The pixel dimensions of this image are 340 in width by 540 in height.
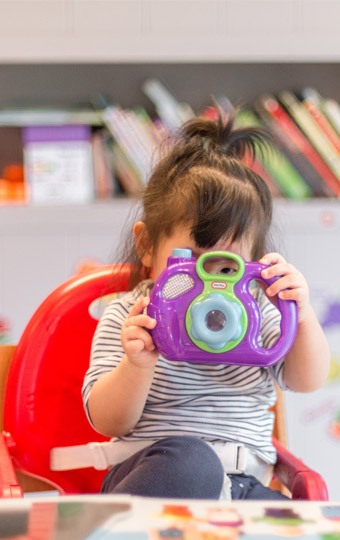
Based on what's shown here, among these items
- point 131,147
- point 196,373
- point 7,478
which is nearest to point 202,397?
point 196,373

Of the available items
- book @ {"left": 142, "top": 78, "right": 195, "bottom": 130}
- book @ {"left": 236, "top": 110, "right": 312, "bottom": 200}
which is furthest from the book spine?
book @ {"left": 142, "top": 78, "right": 195, "bottom": 130}

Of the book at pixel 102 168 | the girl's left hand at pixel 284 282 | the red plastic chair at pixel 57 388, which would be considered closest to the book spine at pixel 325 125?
the book at pixel 102 168

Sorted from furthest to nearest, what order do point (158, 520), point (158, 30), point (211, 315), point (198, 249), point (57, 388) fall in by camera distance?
point (158, 30) < point (57, 388) < point (198, 249) < point (211, 315) < point (158, 520)

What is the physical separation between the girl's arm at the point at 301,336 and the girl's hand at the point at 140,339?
0.38 ft

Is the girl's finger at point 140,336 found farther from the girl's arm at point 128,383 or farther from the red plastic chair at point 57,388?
the red plastic chair at point 57,388

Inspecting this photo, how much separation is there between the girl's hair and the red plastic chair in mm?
70

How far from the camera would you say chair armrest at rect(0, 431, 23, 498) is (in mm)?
600

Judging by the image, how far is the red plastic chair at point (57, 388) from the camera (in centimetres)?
80

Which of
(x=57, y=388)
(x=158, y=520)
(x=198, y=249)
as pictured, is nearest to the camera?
(x=158, y=520)

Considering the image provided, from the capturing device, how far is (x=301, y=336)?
699 millimetres

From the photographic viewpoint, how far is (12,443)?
79 centimetres

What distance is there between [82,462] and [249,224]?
1.08 feet

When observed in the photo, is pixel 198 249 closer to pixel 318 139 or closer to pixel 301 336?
pixel 301 336

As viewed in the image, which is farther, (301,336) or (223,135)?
(223,135)
